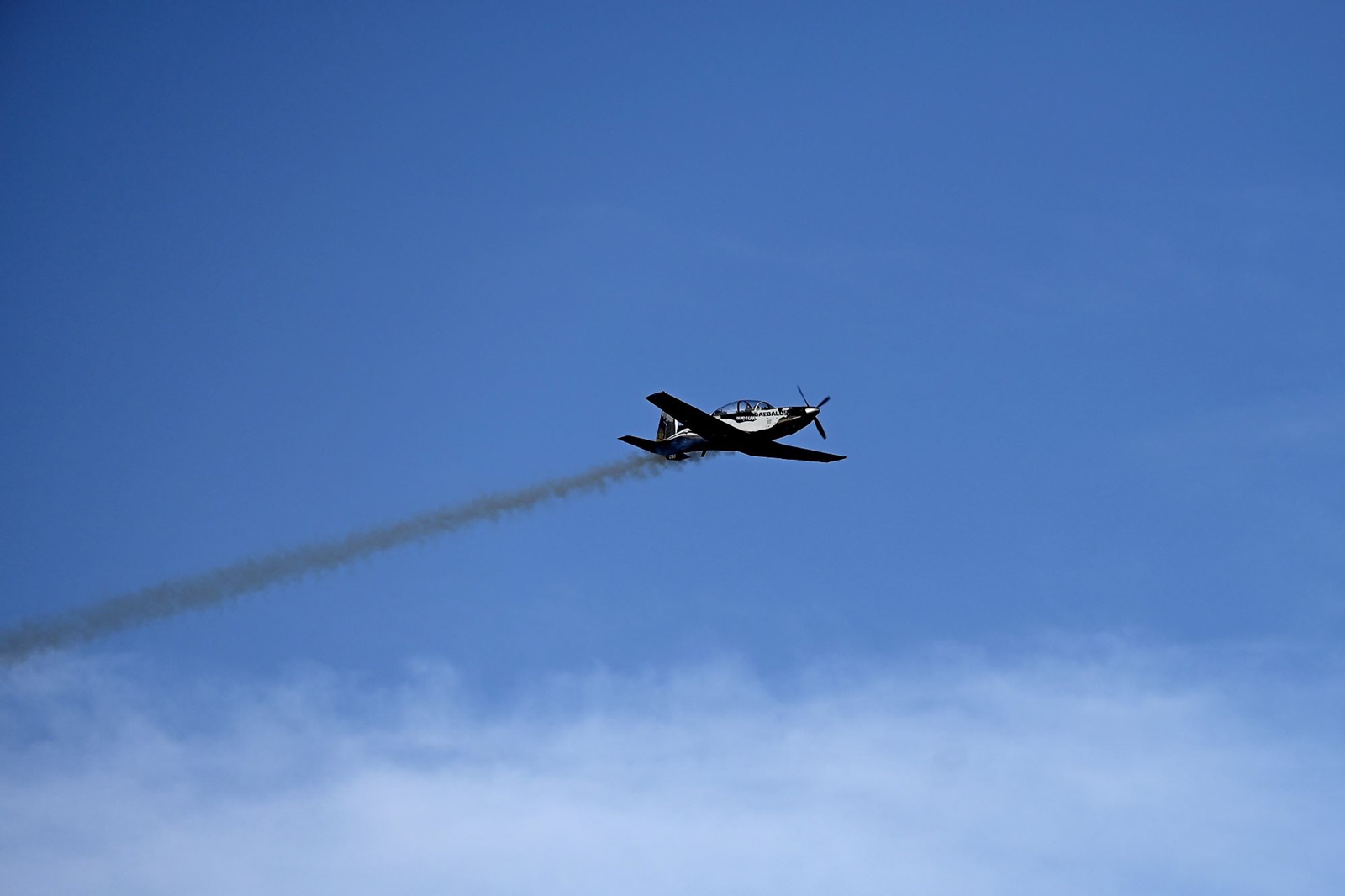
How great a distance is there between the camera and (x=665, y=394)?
655 feet
